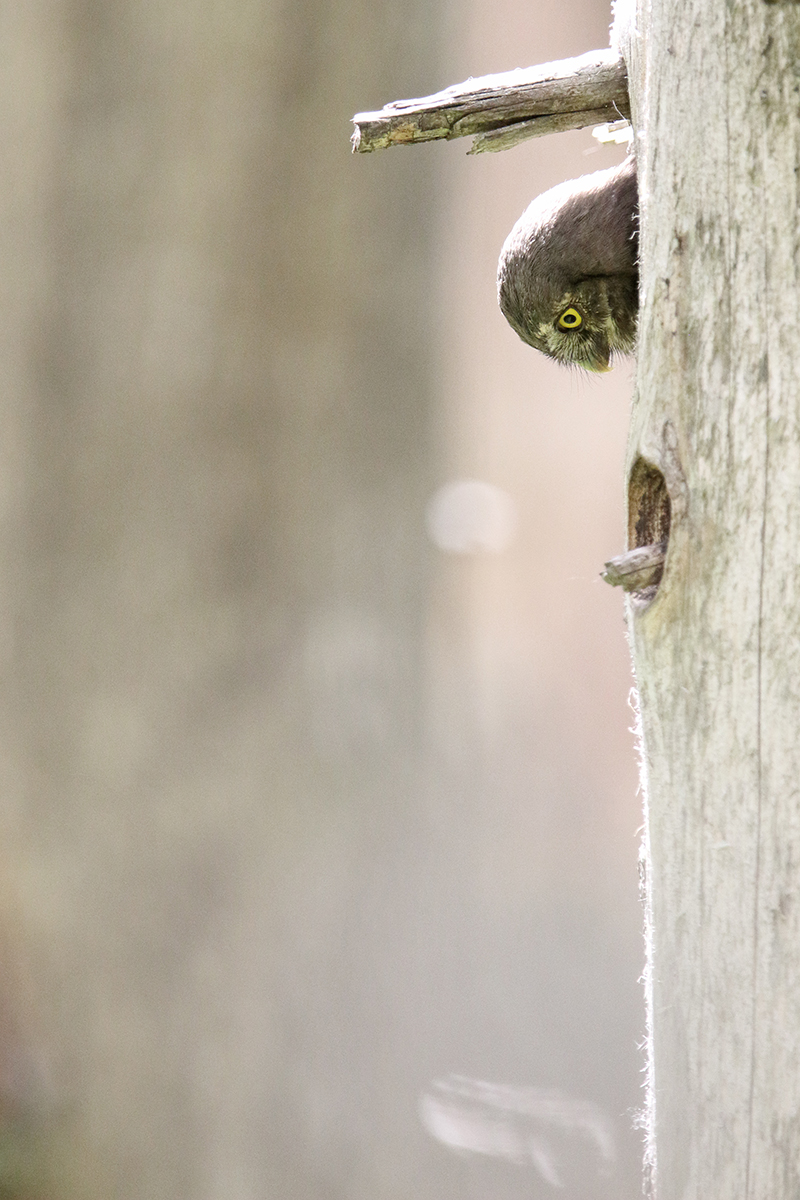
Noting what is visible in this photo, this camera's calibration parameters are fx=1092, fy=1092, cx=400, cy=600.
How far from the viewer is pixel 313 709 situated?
12.8ft

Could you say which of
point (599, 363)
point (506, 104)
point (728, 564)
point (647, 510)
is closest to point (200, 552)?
point (599, 363)

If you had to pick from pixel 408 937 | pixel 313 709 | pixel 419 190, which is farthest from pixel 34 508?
pixel 408 937

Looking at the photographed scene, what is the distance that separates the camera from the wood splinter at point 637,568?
1.00 m

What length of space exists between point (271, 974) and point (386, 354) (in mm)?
2236

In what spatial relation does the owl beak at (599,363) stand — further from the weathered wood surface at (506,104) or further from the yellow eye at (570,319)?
the weathered wood surface at (506,104)

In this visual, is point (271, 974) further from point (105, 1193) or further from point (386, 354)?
point (386, 354)

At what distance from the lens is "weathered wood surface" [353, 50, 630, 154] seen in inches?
48.0

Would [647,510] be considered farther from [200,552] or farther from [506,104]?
[200,552]

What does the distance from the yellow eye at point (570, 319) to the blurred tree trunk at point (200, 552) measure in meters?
2.21

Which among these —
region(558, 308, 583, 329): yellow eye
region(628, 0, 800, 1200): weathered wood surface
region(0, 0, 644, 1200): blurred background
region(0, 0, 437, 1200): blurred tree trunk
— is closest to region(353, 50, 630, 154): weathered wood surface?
region(628, 0, 800, 1200): weathered wood surface

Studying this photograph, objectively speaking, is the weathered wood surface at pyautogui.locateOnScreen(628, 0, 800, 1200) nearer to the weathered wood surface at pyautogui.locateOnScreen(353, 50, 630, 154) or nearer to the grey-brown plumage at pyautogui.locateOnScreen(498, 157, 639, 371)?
the weathered wood surface at pyautogui.locateOnScreen(353, 50, 630, 154)

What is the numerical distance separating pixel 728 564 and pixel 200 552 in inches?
116

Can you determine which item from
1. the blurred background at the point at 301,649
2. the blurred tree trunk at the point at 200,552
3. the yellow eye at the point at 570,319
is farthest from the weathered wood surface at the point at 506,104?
the blurred tree trunk at the point at 200,552

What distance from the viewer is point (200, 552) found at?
12.4 ft
